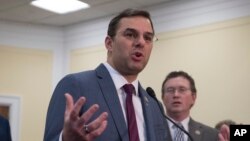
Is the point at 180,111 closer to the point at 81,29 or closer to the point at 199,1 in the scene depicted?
the point at 199,1

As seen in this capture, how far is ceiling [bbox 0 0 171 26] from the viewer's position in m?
5.52

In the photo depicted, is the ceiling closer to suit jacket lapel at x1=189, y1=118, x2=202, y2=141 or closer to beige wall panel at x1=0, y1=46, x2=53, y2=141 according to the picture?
beige wall panel at x1=0, y1=46, x2=53, y2=141

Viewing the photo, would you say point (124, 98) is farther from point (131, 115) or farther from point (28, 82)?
point (28, 82)

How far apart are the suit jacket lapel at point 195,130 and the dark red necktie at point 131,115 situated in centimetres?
103

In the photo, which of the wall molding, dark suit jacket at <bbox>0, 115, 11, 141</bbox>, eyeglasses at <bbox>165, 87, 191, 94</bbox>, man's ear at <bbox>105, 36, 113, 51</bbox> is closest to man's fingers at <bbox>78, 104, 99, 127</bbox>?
dark suit jacket at <bbox>0, 115, 11, 141</bbox>

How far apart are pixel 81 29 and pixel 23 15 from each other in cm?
93

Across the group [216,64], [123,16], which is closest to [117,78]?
[123,16]

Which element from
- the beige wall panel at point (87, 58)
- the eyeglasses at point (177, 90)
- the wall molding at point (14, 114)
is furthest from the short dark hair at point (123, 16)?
the wall molding at point (14, 114)

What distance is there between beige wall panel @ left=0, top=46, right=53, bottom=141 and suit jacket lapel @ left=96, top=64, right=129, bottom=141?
14.4 feet

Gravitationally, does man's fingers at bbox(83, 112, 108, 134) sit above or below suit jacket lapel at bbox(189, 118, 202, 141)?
above

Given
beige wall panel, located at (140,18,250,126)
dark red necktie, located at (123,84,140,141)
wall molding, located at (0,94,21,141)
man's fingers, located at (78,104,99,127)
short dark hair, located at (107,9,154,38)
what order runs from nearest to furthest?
man's fingers, located at (78,104,99,127) → dark red necktie, located at (123,84,140,141) → short dark hair, located at (107,9,154,38) → beige wall panel, located at (140,18,250,126) → wall molding, located at (0,94,21,141)

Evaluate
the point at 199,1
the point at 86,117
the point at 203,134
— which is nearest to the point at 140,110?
the point at 86,117

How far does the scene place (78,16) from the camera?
6.17 meters

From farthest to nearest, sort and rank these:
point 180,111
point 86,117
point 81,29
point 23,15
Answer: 1. point 81,29
2. point 23,15
3. point 180,111
4. point 86,117
